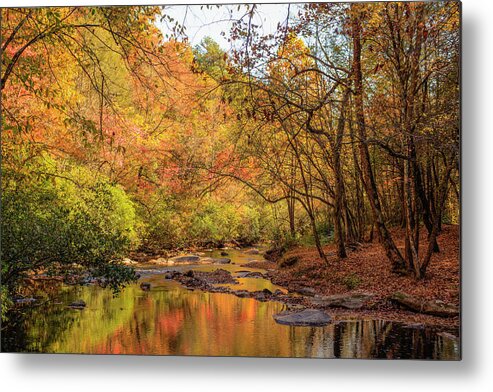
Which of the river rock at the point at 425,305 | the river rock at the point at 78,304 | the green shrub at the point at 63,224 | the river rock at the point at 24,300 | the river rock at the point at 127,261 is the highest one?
the green shrub at the point at 63,224

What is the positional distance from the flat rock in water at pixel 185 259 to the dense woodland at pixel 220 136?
0.46ft

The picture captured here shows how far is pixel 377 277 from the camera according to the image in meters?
4.57

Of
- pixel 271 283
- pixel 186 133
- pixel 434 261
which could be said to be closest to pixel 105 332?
pixel 271 283

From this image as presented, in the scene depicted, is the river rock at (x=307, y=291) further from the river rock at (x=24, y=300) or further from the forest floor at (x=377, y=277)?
the river rock at (x=24, y=300)

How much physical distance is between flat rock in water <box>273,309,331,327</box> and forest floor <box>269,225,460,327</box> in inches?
4.7

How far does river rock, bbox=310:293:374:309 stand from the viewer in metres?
4.49

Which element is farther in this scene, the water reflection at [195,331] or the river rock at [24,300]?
the river rock at [24,300]

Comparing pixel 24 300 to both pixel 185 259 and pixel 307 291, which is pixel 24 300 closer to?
pixel 185 259

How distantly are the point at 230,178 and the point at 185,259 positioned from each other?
846mm

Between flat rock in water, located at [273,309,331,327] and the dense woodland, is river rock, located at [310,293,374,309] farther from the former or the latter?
the dense woodland

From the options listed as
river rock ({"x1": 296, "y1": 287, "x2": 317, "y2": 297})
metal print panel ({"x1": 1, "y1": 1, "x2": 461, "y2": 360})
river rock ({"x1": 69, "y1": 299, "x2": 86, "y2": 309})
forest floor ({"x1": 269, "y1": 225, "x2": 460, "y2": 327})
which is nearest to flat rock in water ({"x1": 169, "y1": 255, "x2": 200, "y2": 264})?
metal print panel ({"x1": 1, "y1": 1, "x2": 461, "y2": 360})

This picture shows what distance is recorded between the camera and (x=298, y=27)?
4.58 m

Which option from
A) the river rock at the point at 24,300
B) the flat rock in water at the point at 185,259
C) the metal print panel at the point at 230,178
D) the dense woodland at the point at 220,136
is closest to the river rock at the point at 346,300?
the metal print panel at the point at 230,178

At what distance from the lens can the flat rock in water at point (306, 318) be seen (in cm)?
448
